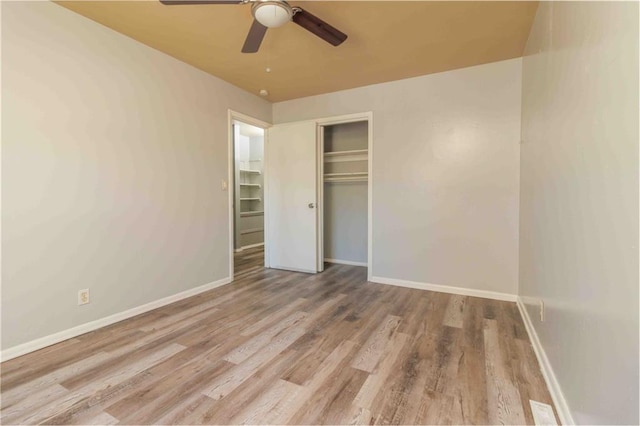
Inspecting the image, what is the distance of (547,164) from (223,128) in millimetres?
3141

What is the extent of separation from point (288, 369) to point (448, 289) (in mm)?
2191

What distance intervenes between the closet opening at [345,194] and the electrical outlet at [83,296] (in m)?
2.94

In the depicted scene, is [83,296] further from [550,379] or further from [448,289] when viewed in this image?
[448,289]

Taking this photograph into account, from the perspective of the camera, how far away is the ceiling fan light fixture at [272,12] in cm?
180

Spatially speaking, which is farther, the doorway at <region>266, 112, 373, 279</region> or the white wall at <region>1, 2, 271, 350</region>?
the doorway at <region>266, 112, 373, 279</region>

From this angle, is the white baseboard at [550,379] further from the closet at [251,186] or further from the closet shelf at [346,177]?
the closet at [251,186]

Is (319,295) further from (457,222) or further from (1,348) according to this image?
(1,348)

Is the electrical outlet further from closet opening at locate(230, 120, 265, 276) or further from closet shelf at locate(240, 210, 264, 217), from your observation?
closet shelf at locate(240, 210, 264, 217)

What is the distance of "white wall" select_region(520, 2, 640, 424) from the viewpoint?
0.87 m

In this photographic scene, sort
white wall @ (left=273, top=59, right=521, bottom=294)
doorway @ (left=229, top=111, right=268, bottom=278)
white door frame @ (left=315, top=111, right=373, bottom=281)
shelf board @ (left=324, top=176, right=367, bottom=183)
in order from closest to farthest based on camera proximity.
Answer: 1. white wall @ (left=273, top=59, right=521, bottom=294)
2. white door frame @ (left=315, top=111, right=373, bottom=281)
3. shelf board @ (left=324, top=176, right=367, bottom=183)
4. doorway @ (left=229, top=111, right=268, bottom=278)

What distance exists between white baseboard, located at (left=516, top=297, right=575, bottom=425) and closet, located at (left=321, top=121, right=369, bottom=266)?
2602 millimetres

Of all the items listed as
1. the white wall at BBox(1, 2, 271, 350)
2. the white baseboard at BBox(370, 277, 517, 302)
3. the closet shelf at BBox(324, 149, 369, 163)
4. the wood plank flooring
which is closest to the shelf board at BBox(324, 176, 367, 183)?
the closet shelf at BBox(324, 149, 369, 163)

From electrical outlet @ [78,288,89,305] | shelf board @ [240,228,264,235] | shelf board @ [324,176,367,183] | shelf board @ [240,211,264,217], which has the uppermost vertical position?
shelf board @ [324,176,367,183]

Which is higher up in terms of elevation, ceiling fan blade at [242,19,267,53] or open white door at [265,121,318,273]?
ceiling fan blade at [242,19,267,53]
